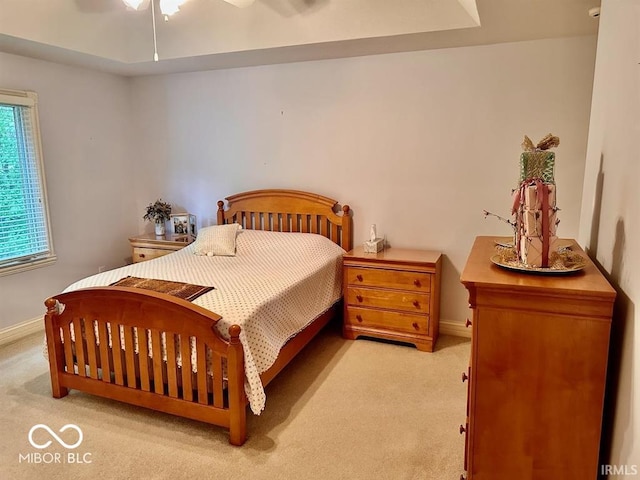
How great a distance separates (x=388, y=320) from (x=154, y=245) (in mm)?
2295

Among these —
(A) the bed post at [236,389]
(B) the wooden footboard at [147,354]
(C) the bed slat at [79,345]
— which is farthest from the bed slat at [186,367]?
(C) the bed slat at [79,345]

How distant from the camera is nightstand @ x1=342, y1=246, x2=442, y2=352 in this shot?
334 cm

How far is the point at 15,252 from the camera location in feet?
11.9

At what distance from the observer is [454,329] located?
3.70 m

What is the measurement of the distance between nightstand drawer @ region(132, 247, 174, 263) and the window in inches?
29.7

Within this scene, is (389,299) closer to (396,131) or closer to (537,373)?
(396,131)

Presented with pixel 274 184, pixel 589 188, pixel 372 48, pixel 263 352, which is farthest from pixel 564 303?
pixel 274 184

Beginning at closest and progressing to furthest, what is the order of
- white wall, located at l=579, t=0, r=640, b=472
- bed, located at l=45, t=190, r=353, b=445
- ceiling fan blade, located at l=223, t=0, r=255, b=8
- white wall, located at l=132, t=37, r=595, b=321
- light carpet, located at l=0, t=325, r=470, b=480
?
white wall, located at l=579, t=0, r=640, b=472 → light carpet, located at l=0, t=325, r=470, b=480 → bed, located at l=45, t=190, r=353, b=445 → ceiling fan blade, located at l=223, t=0, r=255, b=8 → white wall, located at l=132, t=37, r=595, b=321

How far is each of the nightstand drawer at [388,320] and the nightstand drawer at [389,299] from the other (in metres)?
0.05

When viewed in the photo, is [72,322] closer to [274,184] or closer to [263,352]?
[263,352]

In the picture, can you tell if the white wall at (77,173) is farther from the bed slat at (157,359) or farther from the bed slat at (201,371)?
the bed slat at (201,371)

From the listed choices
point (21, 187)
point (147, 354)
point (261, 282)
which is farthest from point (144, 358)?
point (21, 187)

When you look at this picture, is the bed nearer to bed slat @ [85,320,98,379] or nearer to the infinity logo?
bed slat @ [85,320,98,379]

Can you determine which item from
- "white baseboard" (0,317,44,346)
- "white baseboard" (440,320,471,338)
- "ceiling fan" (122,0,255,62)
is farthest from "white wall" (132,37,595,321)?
"white baseboard" (0,317,44,346)
